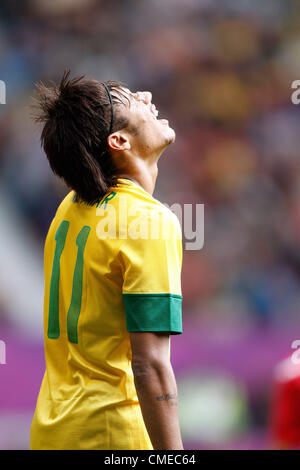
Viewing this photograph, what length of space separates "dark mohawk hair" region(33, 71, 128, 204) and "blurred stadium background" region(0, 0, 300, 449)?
280 cm

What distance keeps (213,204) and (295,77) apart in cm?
122

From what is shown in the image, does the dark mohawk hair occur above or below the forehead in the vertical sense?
Result: below

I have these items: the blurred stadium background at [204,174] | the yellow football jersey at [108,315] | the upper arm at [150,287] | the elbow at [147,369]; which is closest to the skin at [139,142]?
the yellow football jersey at [108,315]

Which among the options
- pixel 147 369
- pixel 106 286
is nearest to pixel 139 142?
pixel 106 286

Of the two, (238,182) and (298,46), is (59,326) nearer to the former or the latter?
(238,182)

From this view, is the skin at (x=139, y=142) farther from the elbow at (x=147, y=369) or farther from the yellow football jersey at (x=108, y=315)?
the elbow at (x=147, y=369)

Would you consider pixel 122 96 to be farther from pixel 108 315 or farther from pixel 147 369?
pixel 147 369

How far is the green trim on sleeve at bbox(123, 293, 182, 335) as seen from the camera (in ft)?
4.90

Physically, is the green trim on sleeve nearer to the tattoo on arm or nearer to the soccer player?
the soccer player

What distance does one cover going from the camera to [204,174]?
15.8 feet

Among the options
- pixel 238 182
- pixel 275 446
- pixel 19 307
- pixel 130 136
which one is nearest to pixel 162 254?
pixel 130 136

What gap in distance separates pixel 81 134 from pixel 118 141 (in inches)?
4.4

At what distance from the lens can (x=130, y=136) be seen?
5.84 feet

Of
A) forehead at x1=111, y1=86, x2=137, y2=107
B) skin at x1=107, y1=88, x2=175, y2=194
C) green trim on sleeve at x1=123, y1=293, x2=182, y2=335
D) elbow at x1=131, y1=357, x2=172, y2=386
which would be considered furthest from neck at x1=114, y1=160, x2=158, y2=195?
elbow at x1=131, y1=357, x2=172, y2=386
